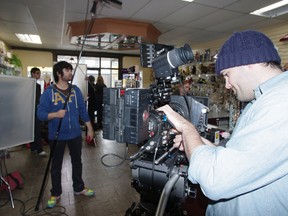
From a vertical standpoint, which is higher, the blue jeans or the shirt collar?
the shirt collar

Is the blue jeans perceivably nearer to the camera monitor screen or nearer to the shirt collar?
the camera monitor screen

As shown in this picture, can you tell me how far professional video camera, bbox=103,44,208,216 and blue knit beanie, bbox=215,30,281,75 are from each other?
27 centimetres

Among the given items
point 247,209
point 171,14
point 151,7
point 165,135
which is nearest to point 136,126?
point 165,135

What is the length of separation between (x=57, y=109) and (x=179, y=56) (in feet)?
5.29

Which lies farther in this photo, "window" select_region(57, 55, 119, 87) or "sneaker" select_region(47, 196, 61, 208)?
"window" select_region(57, 55, 119, 87)

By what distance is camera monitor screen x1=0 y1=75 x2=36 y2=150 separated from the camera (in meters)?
2.09

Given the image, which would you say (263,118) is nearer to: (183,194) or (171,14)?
(183,194)

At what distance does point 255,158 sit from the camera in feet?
1.84

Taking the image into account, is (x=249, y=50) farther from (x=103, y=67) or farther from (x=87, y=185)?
(x=103, y=67)

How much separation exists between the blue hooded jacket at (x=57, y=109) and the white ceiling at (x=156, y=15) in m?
1.54

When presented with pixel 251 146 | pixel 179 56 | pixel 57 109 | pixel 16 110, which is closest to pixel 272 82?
pixel 251 146

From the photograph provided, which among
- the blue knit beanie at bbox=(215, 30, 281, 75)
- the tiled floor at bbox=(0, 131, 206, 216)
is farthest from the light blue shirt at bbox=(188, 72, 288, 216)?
the tiled floor at bbox=(0, 131, 206, 216)

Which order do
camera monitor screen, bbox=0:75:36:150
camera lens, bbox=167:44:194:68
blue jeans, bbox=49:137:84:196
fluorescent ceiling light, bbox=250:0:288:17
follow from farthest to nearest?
1. fluorescent ceiling light, bbox=250:0:288:17
2. blue jeans, bbox=49:137:84:196
3. camera monitor screen, bbox=0:75:36:150
4. camera lens, bbox=167:44:194:68

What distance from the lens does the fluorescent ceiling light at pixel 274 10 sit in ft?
11.5
